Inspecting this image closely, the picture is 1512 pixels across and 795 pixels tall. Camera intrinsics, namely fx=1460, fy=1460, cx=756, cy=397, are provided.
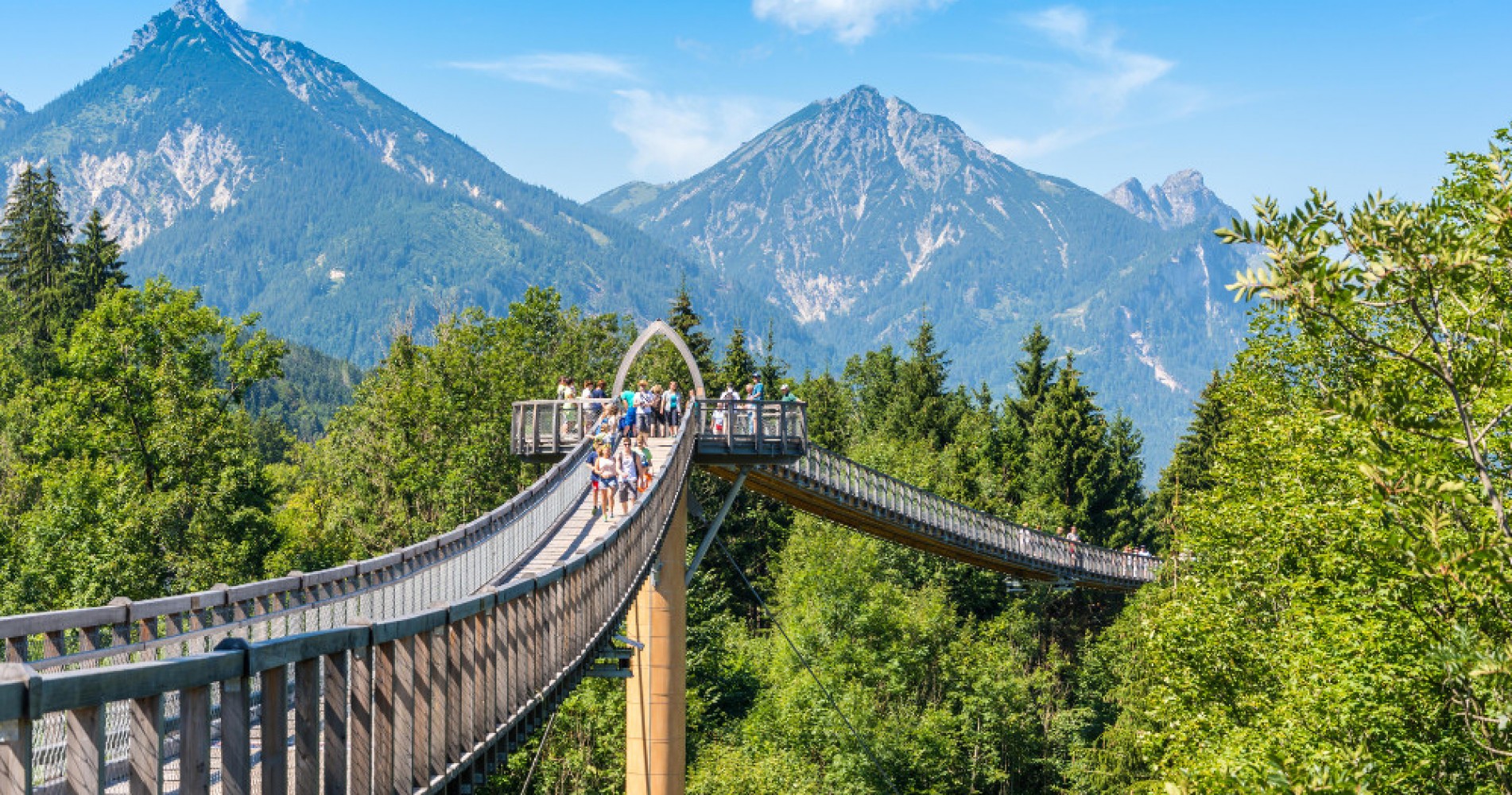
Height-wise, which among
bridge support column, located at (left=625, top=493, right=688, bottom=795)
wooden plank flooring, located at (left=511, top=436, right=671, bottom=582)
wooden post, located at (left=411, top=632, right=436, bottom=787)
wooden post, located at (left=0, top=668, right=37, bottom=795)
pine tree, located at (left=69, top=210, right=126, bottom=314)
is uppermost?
pine tree, located at (left=69, top=210, right=126, bottom=314)

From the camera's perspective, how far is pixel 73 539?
3862cm

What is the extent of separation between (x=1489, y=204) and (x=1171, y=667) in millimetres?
19265

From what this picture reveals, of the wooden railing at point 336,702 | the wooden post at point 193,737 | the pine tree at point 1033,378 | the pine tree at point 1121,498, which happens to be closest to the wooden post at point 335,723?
the wooden railing at point 336,702

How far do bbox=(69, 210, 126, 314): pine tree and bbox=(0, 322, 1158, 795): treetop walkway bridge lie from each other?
48.2m

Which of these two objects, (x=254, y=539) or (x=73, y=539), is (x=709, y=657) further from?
(x=73, y=539)

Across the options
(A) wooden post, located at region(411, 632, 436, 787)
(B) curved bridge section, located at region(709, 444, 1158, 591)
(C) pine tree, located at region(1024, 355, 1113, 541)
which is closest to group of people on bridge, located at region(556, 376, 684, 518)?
(B) curved bridge section, located at region(709, 444, 1158, 591)

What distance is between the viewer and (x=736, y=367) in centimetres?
6544

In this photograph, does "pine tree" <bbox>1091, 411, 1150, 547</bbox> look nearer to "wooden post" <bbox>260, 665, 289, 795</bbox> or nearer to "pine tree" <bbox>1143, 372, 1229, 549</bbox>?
"pine tree" <bbox>1143, 372, 1229, 549</bbox>

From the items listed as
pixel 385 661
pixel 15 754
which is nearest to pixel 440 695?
pixel 385 661

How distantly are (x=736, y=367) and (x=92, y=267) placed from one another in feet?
110

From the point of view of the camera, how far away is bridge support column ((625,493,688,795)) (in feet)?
105

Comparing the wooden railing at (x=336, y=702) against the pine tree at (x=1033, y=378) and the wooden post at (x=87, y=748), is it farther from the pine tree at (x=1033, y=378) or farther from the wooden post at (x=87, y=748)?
the pine tree at (x=1033, y=378)

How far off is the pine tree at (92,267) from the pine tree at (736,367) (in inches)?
1201

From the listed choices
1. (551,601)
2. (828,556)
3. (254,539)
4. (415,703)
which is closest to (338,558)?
(254,539)
